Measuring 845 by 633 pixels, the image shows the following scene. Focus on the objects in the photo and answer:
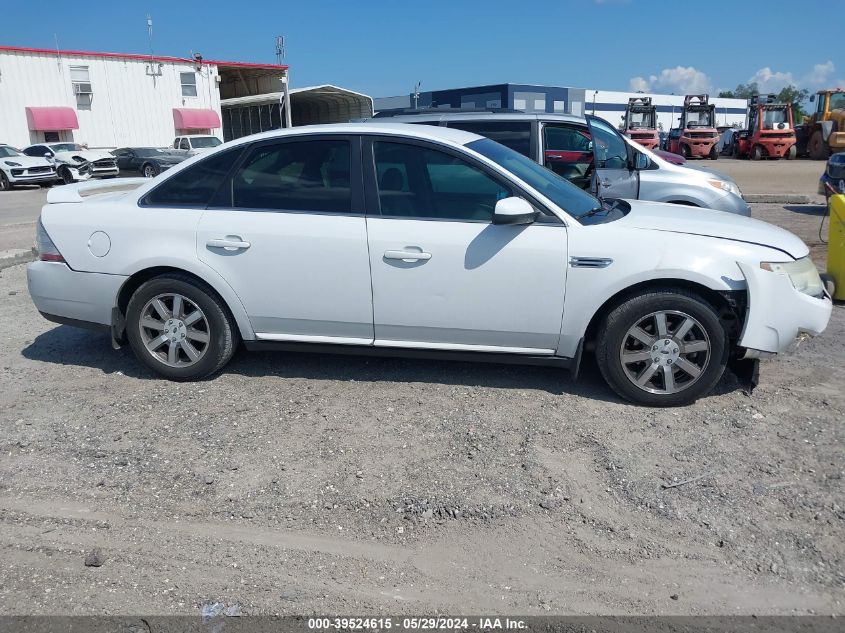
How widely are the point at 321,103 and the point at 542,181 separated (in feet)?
144

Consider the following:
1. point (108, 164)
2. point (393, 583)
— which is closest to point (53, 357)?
point (393, 583)

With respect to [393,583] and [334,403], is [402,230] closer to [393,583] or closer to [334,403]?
[334,403]

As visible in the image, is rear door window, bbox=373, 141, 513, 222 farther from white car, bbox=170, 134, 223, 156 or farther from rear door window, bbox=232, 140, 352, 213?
white car, bbox=170, 134, 223, 156

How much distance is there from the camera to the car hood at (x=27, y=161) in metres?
24.1

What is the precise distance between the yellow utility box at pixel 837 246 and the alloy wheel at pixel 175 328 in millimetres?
5711

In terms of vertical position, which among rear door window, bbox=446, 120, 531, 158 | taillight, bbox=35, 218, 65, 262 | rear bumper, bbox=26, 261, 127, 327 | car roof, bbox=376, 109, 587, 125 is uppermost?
car roof, bbox=376, 109, 587, 125

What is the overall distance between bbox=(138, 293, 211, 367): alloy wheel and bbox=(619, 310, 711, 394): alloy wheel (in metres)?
A: 2.82

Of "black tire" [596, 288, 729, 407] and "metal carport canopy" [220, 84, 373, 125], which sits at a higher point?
"metal carport canopy" [220, 84, 373, 125]


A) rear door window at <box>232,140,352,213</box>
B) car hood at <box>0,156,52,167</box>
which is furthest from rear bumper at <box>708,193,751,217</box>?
car hood at <box>0,156,52,167</box>

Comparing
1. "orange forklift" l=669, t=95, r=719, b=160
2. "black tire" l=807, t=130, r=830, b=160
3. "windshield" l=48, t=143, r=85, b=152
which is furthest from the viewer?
"orange forklift" l=669, t=95, r=719, b=160

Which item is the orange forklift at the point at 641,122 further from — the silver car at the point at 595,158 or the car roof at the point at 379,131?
the car roof at the point at 379,131

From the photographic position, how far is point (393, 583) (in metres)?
2.93

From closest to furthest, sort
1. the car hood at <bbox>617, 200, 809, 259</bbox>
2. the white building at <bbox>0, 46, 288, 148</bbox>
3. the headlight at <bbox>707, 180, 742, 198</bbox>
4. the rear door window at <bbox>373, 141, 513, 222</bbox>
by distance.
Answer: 1. the car hood at <bbox>617, 200, 809, 259</bbox>
2. the rear door window at <bbox>373, 141, 513, 222</bbox>
3. the headlight at <bbox>707, 180, 742, 198</bbox>
4. the white building at <bbox>0, 46, 288, 148</bbox>

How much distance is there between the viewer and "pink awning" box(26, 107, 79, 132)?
106 ft
